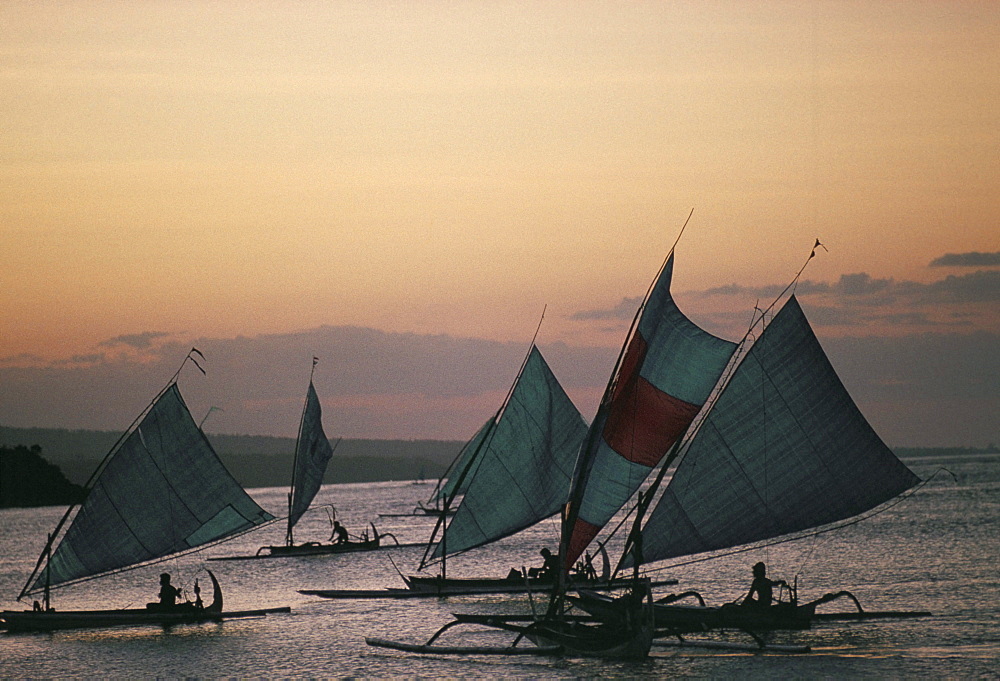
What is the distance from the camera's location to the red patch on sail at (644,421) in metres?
33.9

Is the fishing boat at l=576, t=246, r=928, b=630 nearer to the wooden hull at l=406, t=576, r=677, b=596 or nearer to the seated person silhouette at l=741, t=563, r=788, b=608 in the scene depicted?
the seated person silhouette at l=741, t=563, r=788, b=608

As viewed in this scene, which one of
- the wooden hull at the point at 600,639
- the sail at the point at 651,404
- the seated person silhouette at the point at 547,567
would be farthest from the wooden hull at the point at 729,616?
the seated person silhouette at the point at 547,567

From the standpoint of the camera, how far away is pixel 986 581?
5491 cm

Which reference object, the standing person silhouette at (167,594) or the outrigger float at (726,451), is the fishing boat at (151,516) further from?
the outrigger float at (726,451)

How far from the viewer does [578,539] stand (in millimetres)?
33469

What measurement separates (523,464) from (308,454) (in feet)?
97.9

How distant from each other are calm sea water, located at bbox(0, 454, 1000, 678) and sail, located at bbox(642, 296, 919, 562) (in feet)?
11.1

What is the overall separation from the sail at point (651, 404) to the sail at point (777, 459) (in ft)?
3.54

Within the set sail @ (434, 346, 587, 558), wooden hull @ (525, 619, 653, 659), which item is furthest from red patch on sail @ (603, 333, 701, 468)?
sail @ (434, 346, 587, 558)

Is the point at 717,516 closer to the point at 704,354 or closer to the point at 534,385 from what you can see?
the point at 704,354

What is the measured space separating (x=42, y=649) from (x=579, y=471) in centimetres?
1842

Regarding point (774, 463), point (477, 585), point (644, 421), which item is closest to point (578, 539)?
point (644, 421)

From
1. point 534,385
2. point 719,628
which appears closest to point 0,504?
point 534,385

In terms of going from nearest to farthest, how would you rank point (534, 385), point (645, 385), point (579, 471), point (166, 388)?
point (579, 471) → point (645, 385) → point (166, 388) → point (534, 385)
